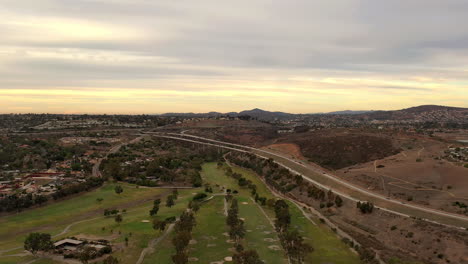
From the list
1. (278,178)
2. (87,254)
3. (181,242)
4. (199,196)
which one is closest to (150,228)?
(181,242)

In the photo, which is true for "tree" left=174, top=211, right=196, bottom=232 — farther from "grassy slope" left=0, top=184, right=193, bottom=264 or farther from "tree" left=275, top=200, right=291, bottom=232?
"tree" left=275, top=200, right=291, bottom=232

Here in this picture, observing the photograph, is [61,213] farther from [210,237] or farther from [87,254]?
[210,237]

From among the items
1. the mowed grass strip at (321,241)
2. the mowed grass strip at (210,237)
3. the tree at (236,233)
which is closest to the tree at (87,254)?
the mowed grass strip at (210,237)

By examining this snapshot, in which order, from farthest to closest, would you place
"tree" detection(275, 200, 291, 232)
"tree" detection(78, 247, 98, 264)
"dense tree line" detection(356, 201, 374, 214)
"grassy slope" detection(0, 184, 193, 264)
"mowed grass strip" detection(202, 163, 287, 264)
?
"dense tree line" detection(356, 201, 374, 214)
"tree" detection(275, 200, 291, 232)
"grassy slope" detection(0, 184, 193, 264)
"mowed grass strip" detection(202, 163, 287, 264)
"tree" detection(78, 247, 98, 264)

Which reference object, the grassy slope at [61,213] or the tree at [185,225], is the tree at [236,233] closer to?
the tree at [185,225]

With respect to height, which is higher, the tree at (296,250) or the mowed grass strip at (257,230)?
the tree at (296,250)

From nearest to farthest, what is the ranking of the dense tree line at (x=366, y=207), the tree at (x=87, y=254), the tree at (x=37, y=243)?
the tree at (x=87, y=254)
the tree at (x=37, y=243)
the dense tree line at (x=366, y=207)

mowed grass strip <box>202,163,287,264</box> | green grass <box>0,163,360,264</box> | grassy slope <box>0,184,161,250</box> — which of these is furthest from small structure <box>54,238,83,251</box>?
mowed grass strip <box>202,163,287,264</box>

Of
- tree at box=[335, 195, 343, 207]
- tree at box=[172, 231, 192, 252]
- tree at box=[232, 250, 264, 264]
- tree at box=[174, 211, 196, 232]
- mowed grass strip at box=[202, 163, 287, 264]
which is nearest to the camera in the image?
tree at box=[232, 250, 264, 264]
